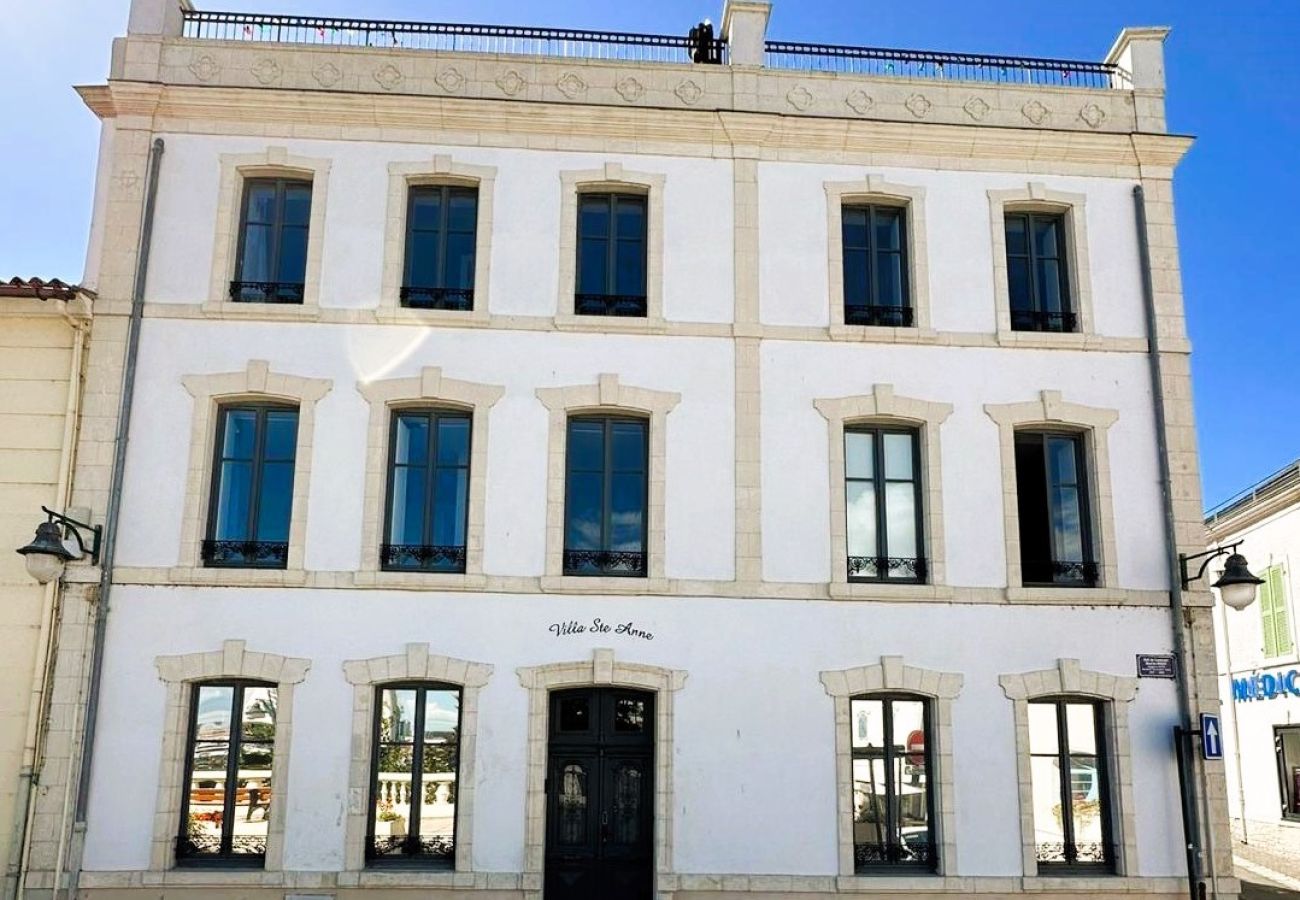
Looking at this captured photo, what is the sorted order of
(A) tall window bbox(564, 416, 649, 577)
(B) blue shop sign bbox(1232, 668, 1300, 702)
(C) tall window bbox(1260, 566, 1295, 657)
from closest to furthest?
(A) tall window bbox(564, 416, 649, 577) < (B) blue shop sign bbox(1232, 668, 1300, 702) < (C) tall window bbox(1260, 566, 1295, 657)

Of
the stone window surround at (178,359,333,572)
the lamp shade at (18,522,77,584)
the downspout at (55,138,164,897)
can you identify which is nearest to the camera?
the lamp shade at (18,522,77,584)

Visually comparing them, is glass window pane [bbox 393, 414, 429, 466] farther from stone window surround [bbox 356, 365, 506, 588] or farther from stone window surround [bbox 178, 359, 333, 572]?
stone window surround [bbox 178, 359, 333, 572]

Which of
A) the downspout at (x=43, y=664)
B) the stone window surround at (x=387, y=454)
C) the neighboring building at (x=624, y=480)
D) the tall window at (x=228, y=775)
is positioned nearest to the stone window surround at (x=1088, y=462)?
the neighboring building at (x=624, y=480)

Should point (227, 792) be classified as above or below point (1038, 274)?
below

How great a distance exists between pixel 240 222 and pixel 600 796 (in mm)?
8178

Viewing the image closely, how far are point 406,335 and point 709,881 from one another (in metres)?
7.12

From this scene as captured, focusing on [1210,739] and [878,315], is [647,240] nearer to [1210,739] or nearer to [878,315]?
[878,315]

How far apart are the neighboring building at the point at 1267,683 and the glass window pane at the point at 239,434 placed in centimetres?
1720

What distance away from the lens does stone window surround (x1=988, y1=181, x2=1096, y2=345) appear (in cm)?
1359

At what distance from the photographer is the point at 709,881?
12.0 metres

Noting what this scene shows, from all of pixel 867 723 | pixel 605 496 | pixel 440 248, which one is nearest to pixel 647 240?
pixel 440 248

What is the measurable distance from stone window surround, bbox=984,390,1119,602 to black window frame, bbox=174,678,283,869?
8668mm

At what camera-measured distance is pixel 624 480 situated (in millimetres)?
13070

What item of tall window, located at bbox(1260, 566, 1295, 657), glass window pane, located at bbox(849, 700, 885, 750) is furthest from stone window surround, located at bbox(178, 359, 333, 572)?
tall window, located at bbox(1260, 566, 1295, 657)
